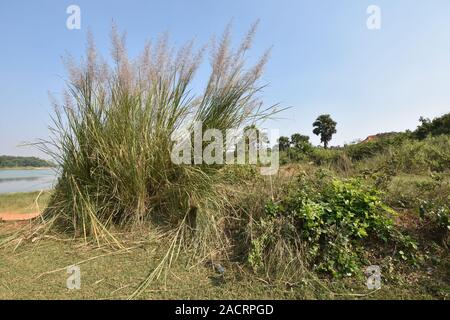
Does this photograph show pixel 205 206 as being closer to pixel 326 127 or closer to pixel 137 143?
pixel 137 143

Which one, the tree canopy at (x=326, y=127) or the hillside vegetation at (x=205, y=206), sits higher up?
the tree canopy at (x=326, y=127)

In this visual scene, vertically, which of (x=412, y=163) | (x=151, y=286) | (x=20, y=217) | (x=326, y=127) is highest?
(x=326, y=127)

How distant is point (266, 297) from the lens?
5.96 ft

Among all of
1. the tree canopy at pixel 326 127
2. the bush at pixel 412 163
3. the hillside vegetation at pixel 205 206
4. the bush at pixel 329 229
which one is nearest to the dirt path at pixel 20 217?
the hillside vegetation at pixel 205 206

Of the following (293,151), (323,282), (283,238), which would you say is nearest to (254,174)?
(283,238)

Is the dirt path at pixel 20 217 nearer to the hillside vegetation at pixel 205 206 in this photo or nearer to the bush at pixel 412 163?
the hillside vegetation at pixel 205 206

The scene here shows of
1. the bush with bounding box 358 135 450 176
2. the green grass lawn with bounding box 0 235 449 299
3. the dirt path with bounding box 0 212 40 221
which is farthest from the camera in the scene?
the bush with bounding box 358 135 450 176

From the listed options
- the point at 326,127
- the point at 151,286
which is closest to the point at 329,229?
the point at 151,286

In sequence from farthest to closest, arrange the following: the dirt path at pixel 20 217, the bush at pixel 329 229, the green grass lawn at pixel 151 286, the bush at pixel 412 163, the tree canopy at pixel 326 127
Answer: the tree canopy at pixel 326 127 < the bush at pixel 412 163 < the dirt path at pixel 20 217 < the bush at pixel 329 229 < the green grass lawn at pixel 151 286

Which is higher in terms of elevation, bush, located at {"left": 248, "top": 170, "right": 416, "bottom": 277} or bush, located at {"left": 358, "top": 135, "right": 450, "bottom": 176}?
bush, located at {"left": 358, "top": 135, "right": 450, "bottom": 176}

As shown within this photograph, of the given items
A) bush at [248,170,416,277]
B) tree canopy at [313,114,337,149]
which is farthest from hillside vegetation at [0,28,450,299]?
tree canopy at [313,114,337,149]

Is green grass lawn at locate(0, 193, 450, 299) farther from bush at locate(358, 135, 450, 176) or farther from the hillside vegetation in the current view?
bush at locate(358, 135, 450, 176)
